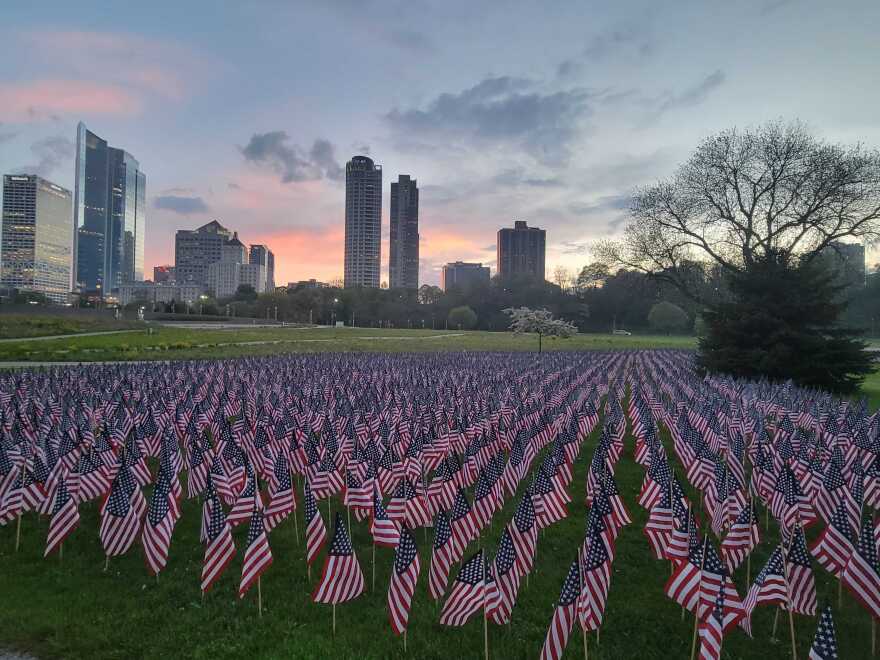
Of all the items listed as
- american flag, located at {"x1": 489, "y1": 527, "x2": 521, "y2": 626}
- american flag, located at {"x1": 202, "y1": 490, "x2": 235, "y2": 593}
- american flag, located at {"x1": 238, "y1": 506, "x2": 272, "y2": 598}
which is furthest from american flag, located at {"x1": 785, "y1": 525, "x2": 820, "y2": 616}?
american flag, located at {"x1": 202, "y1": 490, "x2": 235, "y2": 593}

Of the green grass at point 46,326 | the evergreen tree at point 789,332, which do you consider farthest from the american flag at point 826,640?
the green grass at point 46,326

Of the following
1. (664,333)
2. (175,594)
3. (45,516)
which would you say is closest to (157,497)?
(175,594)

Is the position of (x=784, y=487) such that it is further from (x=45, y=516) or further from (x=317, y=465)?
(x=45, y=516)

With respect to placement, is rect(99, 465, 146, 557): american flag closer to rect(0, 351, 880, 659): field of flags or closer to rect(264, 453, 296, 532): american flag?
rect(0, 351, 880, 659): field of flags

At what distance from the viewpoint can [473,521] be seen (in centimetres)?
763

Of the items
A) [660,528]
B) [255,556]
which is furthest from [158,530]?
[660,528]

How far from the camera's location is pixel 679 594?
18.2ft

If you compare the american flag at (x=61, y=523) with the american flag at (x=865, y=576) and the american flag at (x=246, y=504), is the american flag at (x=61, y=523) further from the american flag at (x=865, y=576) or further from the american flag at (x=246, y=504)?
the american flag at (x=865, y=576)

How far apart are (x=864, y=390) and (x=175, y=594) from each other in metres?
28.7

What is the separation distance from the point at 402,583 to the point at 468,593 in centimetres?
67

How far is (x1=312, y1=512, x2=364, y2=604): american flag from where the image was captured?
579 cm

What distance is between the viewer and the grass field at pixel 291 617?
5473 mm

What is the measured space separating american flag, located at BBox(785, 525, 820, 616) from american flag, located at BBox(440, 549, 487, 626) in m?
3.12

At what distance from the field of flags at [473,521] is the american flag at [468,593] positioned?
0.02m
